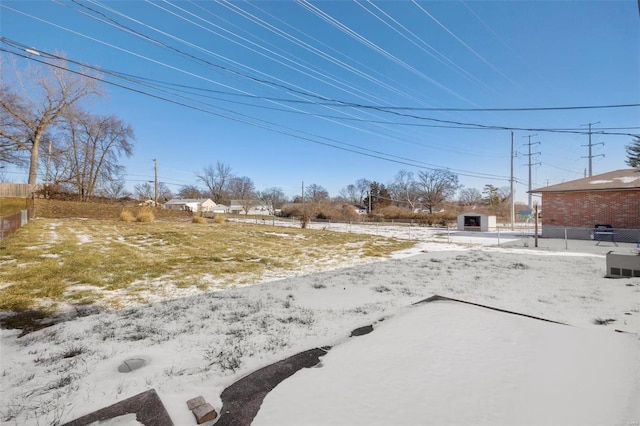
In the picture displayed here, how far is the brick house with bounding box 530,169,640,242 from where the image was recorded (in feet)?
50.4

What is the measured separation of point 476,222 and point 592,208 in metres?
9.83

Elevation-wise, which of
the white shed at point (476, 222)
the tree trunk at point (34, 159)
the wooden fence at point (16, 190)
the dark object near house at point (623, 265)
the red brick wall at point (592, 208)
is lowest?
the dark object near house at point (623, 265)

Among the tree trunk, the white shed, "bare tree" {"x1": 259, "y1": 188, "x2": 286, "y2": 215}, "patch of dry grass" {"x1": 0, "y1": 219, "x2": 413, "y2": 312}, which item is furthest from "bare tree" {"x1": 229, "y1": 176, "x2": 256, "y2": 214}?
"patch of dry grass" {"x1": 0, "y1": 219, "x2": 413, "y2": 312}

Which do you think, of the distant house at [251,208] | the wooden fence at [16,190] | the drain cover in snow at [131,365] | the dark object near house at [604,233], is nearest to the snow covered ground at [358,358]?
the drain cover in snow at [131,365]

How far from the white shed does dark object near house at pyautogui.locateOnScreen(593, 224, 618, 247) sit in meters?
9.35

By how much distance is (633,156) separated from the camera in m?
14.0

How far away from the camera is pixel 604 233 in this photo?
15477mm

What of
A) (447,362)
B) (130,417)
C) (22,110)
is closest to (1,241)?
(130,417)

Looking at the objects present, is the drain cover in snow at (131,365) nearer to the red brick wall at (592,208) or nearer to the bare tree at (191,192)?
the red brick wall at (592,208)

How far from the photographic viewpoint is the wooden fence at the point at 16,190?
19.5 m

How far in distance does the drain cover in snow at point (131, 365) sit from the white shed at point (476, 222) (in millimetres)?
27871

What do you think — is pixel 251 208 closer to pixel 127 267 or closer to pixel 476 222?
pixel 476 222

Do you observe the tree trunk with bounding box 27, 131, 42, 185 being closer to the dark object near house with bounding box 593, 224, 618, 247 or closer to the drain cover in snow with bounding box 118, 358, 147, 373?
the drain cover in snow with bounding box 118, 358, 147, 373

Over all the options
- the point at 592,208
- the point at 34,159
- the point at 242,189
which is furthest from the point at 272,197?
the point at 592,208
